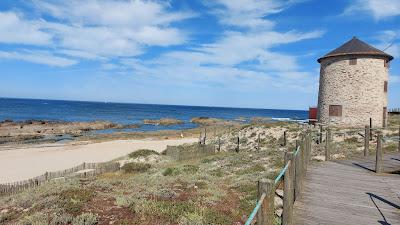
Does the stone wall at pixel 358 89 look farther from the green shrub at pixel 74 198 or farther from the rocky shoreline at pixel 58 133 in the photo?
the rocky shoreline at pixel 58 133

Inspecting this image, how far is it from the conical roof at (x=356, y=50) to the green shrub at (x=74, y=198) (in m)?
26.6

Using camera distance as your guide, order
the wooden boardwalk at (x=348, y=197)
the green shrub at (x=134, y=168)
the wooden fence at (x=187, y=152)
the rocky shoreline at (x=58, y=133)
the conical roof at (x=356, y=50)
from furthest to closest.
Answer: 1. the rocky shoreline at (x=58, y=133)
2. the conical roof at (x=356, y=50)
3. the wooden fence at (x=187, y=152)
4. the green shrub at (x=134, y=168)
5. the wooden boardwalk at (x=348, y=197)

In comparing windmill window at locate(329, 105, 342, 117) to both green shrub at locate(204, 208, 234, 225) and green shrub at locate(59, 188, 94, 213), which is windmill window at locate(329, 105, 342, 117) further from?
green shrub at locate(59, 188, 94, 213)

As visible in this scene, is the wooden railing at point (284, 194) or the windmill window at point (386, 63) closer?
the wooden railing at point (284, 194)

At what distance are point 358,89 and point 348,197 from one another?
81.5 ft

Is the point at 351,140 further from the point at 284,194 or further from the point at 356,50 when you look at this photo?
the point at 284,194

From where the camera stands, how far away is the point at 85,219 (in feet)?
32.0

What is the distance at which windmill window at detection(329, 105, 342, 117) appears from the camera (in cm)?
3175

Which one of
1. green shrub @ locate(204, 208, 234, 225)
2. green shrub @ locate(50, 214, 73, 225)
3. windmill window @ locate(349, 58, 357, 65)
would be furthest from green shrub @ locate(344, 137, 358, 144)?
green shrub @ locate(50, 214, 73, 225)

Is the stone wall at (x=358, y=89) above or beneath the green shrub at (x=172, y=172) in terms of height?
above

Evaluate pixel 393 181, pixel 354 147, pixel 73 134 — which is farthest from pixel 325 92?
pixel 73 134

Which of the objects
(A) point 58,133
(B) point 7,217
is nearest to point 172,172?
(B) point 7,217

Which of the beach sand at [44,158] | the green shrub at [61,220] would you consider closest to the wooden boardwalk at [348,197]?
the green shrub at [61,220]

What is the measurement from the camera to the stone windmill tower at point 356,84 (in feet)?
99.7
